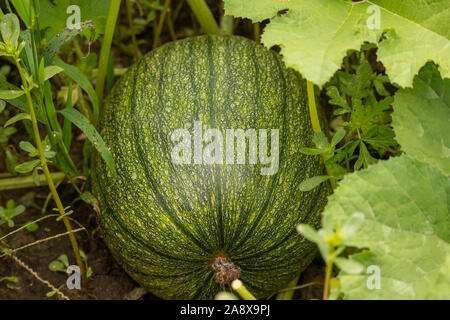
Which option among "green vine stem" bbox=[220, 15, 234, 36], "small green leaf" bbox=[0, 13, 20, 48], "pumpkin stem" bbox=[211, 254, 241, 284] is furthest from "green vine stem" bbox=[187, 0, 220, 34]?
"pumpkin stem" bbox=[211, 254, 241, 284]

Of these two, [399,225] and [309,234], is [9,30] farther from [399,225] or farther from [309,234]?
[399,225]

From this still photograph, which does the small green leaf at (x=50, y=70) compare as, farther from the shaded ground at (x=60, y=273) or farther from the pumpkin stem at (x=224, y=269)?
the pumpkin stem at (x=224, y=269)

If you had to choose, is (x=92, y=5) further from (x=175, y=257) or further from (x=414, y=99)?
(x=414, y=99)

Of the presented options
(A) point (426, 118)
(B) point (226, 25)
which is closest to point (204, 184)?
(A) point (426, 118)

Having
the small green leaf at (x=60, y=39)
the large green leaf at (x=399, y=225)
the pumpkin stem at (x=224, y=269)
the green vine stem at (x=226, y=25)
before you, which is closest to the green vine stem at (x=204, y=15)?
the green vine stem at (x=226, y=25)

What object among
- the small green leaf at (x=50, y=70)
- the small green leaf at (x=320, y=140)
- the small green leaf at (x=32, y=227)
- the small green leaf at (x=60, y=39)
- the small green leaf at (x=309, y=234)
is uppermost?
the small green leaf at (x=60, y=39)

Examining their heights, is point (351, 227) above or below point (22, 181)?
above
